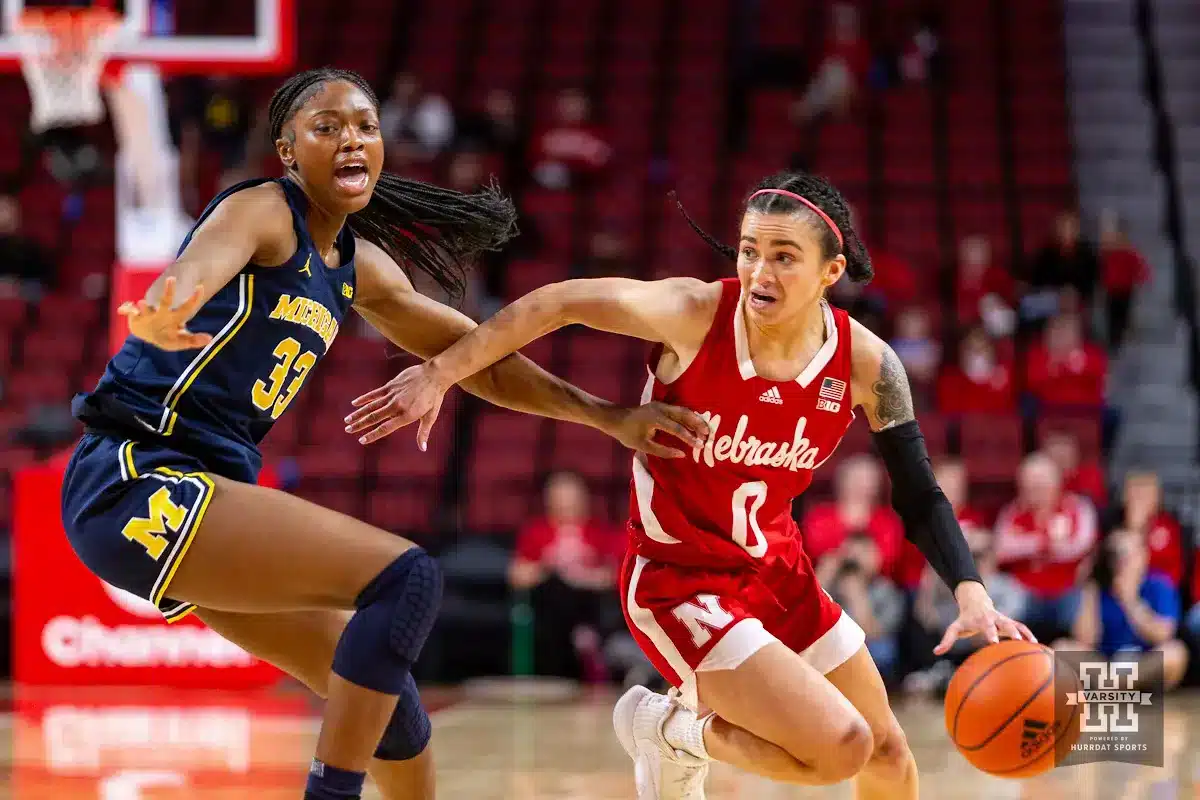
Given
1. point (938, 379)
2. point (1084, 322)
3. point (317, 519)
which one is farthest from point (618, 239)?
point (317, 519)

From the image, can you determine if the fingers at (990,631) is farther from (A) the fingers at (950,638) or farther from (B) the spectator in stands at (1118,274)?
(B) the spectator in stands at (1118,274)

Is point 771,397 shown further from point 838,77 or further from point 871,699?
point 838,77

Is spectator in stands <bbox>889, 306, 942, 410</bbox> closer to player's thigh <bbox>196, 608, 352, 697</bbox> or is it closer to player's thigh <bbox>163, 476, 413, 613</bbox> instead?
player's thigh <bbox>196, 608, 352, 697</bbox>

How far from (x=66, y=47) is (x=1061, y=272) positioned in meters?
6.55

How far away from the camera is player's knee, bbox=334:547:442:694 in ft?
10.7

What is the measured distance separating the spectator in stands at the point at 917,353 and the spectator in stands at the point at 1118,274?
165 centimetres

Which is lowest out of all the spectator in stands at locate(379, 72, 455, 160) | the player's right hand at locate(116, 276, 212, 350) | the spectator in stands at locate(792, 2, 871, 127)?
the player's right hand at locate(116, 276, 212, 350)

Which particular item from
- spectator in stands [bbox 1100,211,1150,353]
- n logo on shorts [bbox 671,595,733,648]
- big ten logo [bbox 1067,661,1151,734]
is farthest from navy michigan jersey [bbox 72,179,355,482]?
spectator in stands [bbox 1100,211,1150,353]

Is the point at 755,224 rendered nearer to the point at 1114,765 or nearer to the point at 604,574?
the point at 1114,765

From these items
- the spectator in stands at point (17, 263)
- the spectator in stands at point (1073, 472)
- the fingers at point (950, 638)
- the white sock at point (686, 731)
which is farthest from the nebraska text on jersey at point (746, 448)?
the spectator in stands at point (17, 263)

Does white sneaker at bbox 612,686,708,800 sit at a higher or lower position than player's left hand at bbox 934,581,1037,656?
lower

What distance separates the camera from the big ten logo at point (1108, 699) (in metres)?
5.15

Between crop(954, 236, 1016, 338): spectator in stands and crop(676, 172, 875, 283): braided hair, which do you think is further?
crop(954, 236, 1016, 338): spectator in stands

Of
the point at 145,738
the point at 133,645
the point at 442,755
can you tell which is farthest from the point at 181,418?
the point at 133,645
